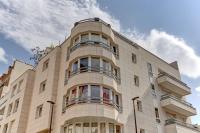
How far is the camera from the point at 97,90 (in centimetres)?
2052

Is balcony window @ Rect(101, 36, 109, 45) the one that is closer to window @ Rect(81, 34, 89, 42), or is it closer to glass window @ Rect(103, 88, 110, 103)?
window @ Rect(81, 34, 89, 42)

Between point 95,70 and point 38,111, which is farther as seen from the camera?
point 38,111

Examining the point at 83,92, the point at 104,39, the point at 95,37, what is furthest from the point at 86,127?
the point at 104,39

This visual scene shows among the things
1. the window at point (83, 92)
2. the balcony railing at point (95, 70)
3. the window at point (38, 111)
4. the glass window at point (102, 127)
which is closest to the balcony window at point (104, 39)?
the balcony railing at point (95, 70)

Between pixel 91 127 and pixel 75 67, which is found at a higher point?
pixel 75 67

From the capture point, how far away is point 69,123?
66.2 feet

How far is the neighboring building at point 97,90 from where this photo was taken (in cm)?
2002

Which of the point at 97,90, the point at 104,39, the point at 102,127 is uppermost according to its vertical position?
the point at 104,39

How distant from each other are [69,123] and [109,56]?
7.70m

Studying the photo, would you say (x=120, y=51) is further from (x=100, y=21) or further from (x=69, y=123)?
(x=69, y=123)

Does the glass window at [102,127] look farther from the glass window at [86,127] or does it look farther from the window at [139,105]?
the window at [139,105]

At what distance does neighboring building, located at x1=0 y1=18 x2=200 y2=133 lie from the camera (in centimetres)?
2002

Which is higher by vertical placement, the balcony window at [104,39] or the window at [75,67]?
the balcony window at [104,39]

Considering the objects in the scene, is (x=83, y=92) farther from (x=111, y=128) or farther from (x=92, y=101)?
(x=111, y=128)
